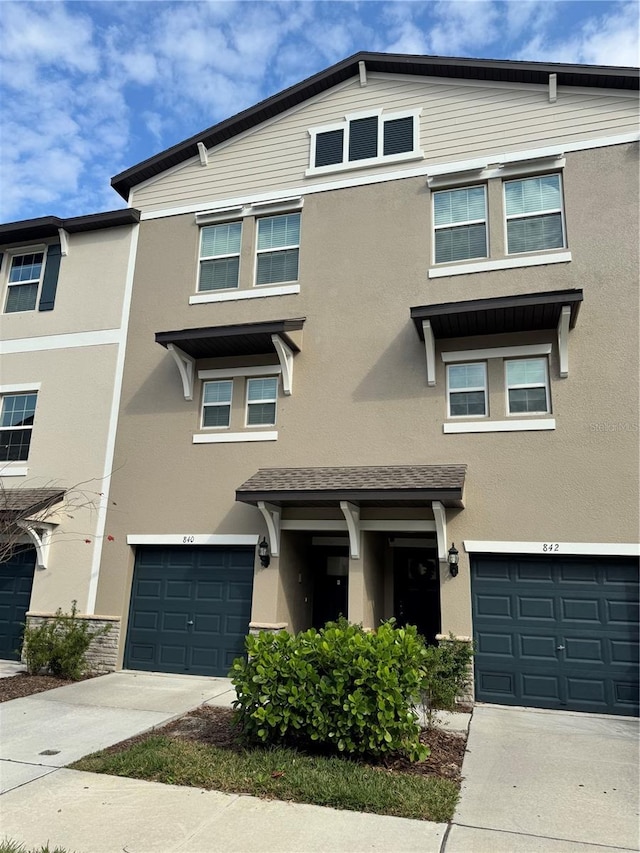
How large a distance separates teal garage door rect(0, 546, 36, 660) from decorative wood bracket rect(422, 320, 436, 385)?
28.8 ft

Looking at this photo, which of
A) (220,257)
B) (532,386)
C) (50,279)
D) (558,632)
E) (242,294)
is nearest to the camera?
(558,632)

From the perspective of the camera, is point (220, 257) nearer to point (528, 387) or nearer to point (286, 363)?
point (286, 363)

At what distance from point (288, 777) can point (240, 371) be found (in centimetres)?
798

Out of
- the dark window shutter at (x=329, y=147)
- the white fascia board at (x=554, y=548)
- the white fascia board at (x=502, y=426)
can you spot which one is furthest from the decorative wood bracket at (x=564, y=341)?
the dark window shutter at (x=329, y=147)

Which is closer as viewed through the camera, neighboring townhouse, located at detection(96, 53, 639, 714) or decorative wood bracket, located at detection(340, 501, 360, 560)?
neighboring townhouse, located at detection(96, 53, 639, 714)

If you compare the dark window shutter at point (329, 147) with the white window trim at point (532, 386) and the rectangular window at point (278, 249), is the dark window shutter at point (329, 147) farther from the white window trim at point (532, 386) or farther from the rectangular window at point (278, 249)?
the white window trim at point (532, 386)

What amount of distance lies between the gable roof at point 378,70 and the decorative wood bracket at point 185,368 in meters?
4.92

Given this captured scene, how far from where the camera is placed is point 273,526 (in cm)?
1117

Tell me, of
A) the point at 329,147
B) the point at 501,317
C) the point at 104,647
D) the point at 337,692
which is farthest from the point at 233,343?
the point at 337,692

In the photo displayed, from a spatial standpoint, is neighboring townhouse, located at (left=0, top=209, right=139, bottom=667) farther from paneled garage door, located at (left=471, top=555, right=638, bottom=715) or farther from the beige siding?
paneled garage door, located at (left=471, top=555, right=638, bottom=715)

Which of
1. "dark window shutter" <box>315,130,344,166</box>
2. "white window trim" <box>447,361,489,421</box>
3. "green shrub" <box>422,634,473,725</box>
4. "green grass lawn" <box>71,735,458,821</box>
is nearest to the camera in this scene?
"green grass lawn" <box>71,735,458,821</box>

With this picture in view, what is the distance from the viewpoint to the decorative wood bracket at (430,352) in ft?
35.1

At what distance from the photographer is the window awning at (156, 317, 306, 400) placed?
38.1ft

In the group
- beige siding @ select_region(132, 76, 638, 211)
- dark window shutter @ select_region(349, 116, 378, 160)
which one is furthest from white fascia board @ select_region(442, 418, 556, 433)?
dark window shutter @ select_region(349, 116, 378, 160)
